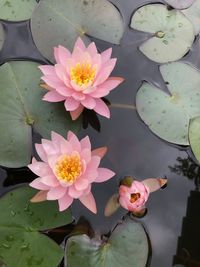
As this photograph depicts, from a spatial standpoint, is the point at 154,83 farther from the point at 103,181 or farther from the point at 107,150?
the point at 103,181

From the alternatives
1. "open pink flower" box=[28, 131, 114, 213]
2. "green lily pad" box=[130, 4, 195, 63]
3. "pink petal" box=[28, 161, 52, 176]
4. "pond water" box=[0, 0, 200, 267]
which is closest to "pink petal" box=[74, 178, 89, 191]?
"open pink flower" box=[28, 131, 114, 213]

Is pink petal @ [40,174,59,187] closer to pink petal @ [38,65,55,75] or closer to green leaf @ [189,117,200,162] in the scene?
pink petal @ [38,65,55,75]

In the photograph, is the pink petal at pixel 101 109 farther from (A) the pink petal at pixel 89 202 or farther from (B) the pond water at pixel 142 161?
(A) the pink petal at pixel 89 202

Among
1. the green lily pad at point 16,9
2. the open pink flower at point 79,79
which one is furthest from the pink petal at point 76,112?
the green lily pad at point 16,9

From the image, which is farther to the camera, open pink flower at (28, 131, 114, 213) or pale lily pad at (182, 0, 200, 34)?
pale lily pad at (182, 0, 200, 34)

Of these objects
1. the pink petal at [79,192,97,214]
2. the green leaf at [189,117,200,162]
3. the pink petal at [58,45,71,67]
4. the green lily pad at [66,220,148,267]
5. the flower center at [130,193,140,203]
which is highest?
the pink petal at [58,45,71,67]

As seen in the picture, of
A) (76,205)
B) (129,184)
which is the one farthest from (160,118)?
(76,205)
